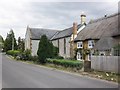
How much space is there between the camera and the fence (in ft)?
76.6

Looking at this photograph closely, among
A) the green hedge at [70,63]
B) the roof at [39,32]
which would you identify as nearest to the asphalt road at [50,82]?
the green hedge at [70,63]

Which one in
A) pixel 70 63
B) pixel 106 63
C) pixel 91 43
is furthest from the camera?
pixel 91 43

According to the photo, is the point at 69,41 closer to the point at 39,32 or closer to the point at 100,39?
the point at 100,39

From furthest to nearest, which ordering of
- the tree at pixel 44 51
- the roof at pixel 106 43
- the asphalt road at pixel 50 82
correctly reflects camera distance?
the tree at pixel 44 51, the roof at pixel 106 43, the asphalt road at pixel 50 82

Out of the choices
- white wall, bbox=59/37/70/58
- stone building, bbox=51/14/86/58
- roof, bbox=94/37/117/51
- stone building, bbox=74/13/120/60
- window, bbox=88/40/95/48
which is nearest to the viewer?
roof, bbox=94/37/117/51

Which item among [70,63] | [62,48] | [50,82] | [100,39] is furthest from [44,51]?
[50,82]

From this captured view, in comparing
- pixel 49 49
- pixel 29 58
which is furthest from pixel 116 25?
pixel 29 58

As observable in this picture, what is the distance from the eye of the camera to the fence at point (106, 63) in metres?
23.3

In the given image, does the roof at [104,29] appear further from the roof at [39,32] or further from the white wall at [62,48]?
the roof at [39,32]

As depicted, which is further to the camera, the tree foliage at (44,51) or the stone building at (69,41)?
the stone building at (69,41)

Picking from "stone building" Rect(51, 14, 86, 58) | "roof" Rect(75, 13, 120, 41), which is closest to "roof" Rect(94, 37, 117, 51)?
"roof" Rect(75, 13, 120, 41)

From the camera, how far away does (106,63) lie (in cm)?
2522

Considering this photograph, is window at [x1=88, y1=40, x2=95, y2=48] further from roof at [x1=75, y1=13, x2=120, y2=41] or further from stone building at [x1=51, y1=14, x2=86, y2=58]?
stone building at [x1=51, y1=14, x2=86, y2=58]

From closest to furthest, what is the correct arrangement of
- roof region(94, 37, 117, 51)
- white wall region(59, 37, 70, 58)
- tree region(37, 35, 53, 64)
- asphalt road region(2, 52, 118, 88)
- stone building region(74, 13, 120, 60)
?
asphalt road region(2, 52, 118, 88) < roof region(94, 37, 117, 51) < stone building region(74, 13, 120, 60) < tree region(37, 35, 53, 64) < white wall region(59, 37, 70, 58)
